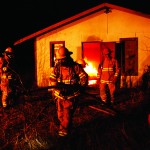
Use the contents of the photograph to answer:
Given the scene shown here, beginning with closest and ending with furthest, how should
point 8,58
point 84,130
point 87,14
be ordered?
point 84,130, point 8,58, point 87,14

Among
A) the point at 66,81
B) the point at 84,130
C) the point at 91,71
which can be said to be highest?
the point at 91,71

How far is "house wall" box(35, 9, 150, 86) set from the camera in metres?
12.7

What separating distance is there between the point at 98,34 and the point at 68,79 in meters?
7.51

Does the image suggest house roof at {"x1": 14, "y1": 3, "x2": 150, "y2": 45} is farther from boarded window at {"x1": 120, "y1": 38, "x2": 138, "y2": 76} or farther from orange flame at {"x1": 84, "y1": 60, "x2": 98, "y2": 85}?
orange flame at {"x1": 84, "y1": 60, "x2": 98, "y2": 85}

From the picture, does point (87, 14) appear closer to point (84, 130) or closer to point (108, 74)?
point (108, 74)

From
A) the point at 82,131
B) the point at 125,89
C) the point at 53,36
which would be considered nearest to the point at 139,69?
the point at 125,89

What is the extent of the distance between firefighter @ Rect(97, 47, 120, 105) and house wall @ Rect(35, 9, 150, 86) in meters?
3.53

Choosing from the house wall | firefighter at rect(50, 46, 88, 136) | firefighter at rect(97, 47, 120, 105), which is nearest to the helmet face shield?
firefighter at rect(97, 47, 120, 105)

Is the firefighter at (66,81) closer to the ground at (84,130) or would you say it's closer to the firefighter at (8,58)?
the ground at (84,130)

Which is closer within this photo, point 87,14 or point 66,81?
point 66,81

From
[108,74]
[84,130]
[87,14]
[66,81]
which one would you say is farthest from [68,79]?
[87,14]

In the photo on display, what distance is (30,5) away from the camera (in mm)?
30719

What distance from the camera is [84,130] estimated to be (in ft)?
22.5

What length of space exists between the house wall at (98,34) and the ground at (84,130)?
13.9 feet
